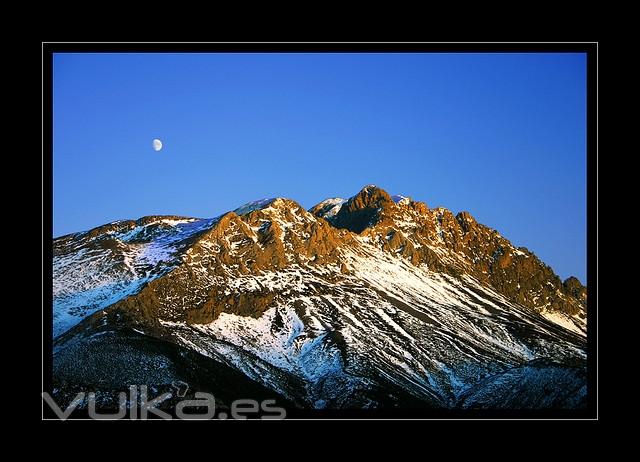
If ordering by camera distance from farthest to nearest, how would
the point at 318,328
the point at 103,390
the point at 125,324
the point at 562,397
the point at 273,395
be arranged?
1. the point at 318,328
2. the point at 125,324
3. the point at 273,395
4. the point at 562,397
5. the point at 103,390

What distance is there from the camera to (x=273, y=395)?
499 feet

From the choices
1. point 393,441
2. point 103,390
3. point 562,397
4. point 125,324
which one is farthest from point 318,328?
point 393,441

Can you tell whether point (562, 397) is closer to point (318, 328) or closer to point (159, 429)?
point (318, 328)

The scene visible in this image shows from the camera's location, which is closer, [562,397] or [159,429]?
[159,429]

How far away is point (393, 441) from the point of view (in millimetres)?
33000
